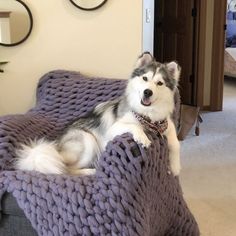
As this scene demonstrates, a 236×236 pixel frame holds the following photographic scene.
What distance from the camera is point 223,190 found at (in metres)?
2.98

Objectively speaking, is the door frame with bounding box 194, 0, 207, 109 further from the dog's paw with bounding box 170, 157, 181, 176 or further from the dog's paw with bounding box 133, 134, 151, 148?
the dog's paw with bounding box 133, 134, 151, 148

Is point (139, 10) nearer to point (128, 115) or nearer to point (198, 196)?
point (128, 115)

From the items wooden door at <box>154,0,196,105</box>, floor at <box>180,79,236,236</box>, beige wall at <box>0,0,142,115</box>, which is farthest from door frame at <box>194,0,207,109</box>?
beige wall at <box>0,0,142,115</box>

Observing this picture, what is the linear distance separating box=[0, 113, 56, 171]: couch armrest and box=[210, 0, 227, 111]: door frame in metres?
3.20

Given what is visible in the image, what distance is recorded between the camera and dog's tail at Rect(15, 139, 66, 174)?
183 cm

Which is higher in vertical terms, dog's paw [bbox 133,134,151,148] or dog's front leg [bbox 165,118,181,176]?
dog's paw [bbox 133,134,151,148]

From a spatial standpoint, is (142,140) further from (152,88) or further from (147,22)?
(147,22)

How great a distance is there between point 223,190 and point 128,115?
132cm

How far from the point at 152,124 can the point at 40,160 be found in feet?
1.77

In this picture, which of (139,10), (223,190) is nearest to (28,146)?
(139,10)

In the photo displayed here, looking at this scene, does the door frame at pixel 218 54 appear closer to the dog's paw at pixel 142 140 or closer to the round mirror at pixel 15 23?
the round mirror at pixel 15 23

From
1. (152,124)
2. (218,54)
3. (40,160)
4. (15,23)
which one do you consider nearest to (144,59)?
(152,124)

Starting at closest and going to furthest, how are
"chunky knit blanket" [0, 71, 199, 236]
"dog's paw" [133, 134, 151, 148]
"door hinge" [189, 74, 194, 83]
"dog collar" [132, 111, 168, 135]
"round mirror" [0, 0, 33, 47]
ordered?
"chunky knit blanket" [0, 71, 199, 236], "dog's paw" [133, 134, 151, 148], "dog collar" [132, 111, 168, 135], "round mirror" [0, 0, 33, 47], "door hinge" [189, 74, 194, 83]

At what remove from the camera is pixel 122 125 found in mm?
1910
